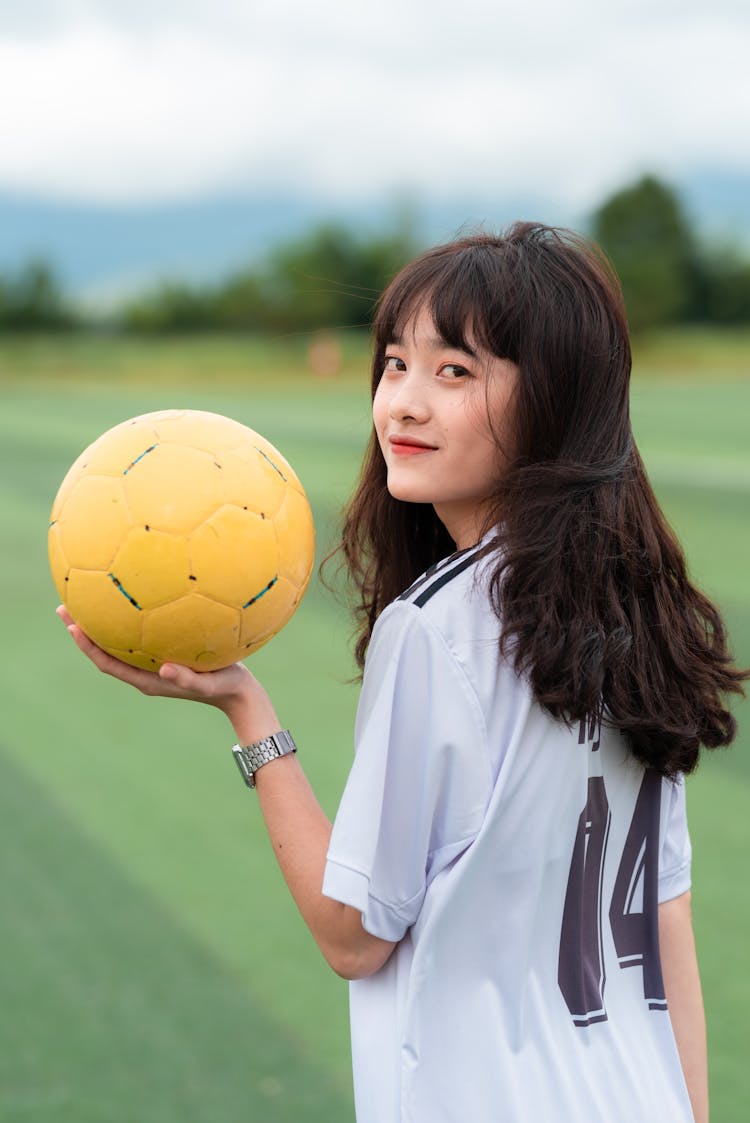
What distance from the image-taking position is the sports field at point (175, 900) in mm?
2646

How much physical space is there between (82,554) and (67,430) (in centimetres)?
1603

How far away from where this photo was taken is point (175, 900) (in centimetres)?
345

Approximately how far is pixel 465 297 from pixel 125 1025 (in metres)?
1.94

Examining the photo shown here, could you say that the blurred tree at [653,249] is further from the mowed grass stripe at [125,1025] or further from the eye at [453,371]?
the eye at [453,371]

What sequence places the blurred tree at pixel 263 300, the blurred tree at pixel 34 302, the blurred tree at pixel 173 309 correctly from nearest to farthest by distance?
the blurred tree at pixel 34 302
the blurred tree at pixel 173 309
the blurred tree at pixel 263 300

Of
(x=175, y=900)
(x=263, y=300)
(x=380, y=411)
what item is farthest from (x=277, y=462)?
(x=263, y=300)

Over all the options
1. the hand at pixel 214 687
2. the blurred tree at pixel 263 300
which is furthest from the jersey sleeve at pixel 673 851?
the blurred tree at pixel 263 300

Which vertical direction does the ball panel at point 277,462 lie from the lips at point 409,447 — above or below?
below

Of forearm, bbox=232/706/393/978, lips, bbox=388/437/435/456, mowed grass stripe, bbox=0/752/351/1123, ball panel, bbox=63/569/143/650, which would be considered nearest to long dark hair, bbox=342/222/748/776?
lips, bbox=388/437/435/456

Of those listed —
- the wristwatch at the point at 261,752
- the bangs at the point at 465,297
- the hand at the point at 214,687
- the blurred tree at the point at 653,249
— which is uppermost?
the bangs at the point at 465,297

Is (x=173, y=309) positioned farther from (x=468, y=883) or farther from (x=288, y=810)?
(x=468, y=883)

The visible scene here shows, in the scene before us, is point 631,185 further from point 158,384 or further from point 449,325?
point 449,325

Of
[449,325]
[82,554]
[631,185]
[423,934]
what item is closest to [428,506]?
[449,325]

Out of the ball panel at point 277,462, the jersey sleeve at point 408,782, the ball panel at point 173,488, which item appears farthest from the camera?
the ball panel at point 277,462
